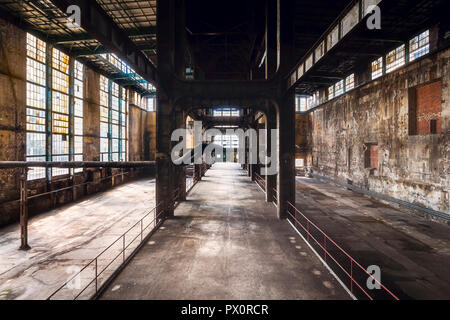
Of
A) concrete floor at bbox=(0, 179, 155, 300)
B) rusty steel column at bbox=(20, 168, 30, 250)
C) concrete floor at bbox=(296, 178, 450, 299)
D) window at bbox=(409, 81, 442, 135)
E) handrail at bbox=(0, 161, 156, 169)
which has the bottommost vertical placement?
concrete floor at bbox=(0, 179, 155, 300)

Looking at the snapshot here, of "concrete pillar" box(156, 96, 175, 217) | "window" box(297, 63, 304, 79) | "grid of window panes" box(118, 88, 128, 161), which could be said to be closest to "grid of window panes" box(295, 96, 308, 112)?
"grid of window panes" box(118, 88, 128, 161)

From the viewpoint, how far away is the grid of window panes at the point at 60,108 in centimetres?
1534

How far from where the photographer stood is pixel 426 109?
1233 centimetres

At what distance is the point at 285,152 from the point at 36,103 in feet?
49.3

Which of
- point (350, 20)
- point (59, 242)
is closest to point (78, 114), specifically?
point (59, 242)

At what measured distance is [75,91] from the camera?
1750 cm

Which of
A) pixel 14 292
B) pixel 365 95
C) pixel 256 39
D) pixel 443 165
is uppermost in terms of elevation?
pixel 256 39

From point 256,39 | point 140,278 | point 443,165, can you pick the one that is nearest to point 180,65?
point 256,39

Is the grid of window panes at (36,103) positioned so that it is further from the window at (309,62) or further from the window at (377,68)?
the window at (377,68)

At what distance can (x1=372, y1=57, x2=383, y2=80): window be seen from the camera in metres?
16.8

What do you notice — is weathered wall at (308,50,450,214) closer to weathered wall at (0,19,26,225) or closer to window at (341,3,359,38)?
window at (341,3,359,38)

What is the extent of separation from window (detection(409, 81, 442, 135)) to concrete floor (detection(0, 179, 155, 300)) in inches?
646
